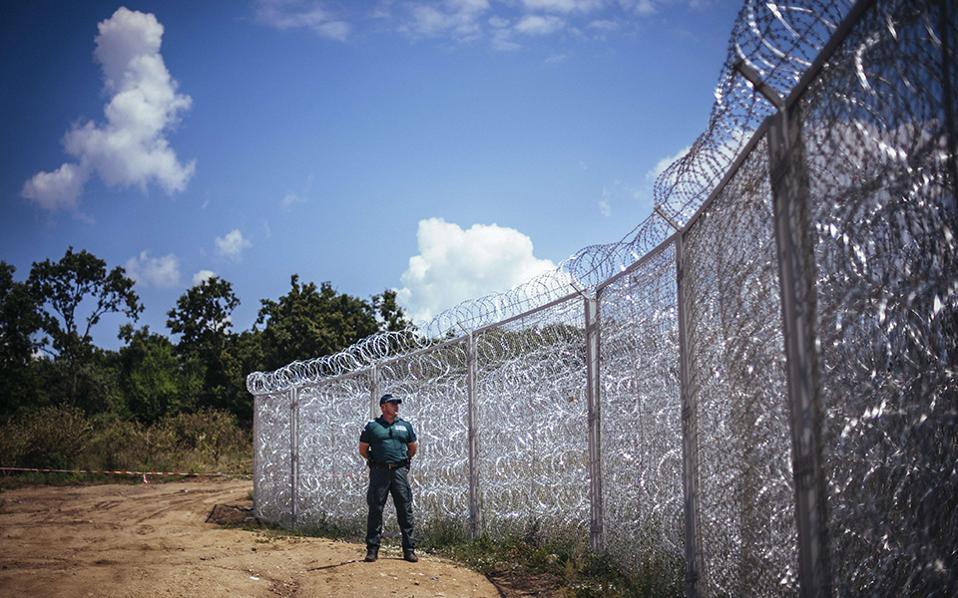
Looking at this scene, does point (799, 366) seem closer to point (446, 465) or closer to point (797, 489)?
point (797, 489)

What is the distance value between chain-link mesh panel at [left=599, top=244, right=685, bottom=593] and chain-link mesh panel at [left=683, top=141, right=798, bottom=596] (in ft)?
1.76

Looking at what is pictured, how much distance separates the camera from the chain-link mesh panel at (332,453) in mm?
10781

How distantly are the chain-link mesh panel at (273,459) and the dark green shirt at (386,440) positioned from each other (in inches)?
198

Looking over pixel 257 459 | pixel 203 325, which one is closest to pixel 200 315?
pixel 203 325

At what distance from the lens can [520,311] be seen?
7785 mm

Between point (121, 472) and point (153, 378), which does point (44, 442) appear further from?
point (153, 378)

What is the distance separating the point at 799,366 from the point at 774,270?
0.55 m

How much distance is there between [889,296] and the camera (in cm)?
225

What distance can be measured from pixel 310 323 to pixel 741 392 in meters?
31.6

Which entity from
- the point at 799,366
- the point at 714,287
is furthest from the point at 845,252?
the point at 714,287

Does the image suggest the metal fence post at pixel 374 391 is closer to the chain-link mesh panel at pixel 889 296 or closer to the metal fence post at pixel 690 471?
the metal fence post at pixel 690 471

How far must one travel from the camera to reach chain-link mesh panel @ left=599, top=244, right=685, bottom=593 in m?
4.85

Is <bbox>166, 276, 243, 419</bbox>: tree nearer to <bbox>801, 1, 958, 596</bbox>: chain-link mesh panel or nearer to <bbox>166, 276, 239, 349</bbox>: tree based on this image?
<bbox>166, 276, 239, 349</bbox>: tree

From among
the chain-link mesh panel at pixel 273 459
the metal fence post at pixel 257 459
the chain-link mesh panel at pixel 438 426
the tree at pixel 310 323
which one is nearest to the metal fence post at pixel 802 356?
the chain-link mesh panel at pixel 438 426
